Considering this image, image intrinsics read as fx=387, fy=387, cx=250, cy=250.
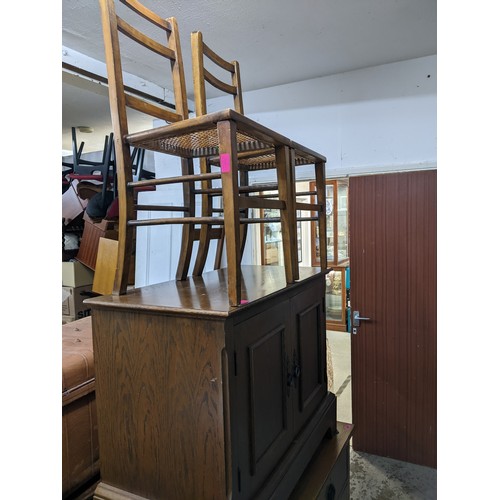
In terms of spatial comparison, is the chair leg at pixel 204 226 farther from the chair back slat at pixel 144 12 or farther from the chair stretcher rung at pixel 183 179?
the chair back slat at pixel 144 12

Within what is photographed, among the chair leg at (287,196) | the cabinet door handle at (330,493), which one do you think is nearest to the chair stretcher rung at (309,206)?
the chair leg at (287,196)

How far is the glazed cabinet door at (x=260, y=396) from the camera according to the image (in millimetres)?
979

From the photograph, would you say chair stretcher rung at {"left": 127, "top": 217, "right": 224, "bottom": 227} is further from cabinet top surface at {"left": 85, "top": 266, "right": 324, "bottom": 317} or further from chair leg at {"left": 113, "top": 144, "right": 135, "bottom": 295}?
cabinet top surface at {"left": 85, "top": 266, "right": 324, "bottom": 317}

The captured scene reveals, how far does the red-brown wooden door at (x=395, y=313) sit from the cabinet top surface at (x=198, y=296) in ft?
4.83

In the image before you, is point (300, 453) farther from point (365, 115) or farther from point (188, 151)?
point (365, 115)

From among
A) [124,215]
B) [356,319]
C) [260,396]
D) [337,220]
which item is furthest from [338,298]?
[124,215]

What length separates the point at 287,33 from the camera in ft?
7.41

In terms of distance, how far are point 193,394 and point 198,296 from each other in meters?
0.27

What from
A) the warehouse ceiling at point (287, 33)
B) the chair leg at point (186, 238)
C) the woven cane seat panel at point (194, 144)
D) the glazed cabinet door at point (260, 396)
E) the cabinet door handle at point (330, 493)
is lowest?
the cabinet door handle at point (330, 493)

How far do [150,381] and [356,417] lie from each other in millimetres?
2447

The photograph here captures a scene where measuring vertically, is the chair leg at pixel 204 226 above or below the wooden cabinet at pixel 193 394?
above
